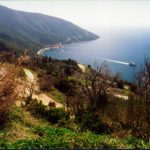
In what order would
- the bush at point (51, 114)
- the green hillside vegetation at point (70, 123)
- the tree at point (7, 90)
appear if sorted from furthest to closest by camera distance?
the bush at point (51, 114) → the tree at point (7, 90) → the green hillside vegetation at point (70, 123)

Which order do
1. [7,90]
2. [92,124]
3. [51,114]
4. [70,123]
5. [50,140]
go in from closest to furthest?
[50,140]
[7,90]
[92,124]
[70,123]
[51,114]

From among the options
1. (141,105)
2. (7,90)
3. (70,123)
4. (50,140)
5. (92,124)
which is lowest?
(70,123)

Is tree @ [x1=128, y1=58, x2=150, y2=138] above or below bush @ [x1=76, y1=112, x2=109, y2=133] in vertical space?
above

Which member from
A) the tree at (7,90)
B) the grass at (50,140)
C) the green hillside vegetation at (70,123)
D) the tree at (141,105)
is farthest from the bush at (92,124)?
the tree at (7,90)

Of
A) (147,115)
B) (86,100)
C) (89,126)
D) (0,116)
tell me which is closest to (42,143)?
(0,116)

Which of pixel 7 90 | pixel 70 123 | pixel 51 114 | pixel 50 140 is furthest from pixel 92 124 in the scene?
pixel 50 140

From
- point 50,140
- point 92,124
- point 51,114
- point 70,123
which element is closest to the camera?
point 50,140

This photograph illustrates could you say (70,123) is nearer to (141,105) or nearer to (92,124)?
(92,124)

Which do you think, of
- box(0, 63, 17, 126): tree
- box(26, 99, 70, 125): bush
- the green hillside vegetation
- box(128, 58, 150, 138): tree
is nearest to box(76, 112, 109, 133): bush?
the green hillside vegetation

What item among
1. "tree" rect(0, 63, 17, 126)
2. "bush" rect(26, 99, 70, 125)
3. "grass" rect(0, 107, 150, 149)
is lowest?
"bush" rect(26, 99, 70, 125)

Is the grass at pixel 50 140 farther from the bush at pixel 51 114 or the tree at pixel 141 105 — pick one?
the tree at pixel 141 105

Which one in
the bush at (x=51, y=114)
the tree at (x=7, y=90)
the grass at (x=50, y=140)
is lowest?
the bush at (x=51, y=114)

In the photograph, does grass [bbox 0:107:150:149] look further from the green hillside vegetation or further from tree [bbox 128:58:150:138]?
tree [bbox 128:58:150:138]
